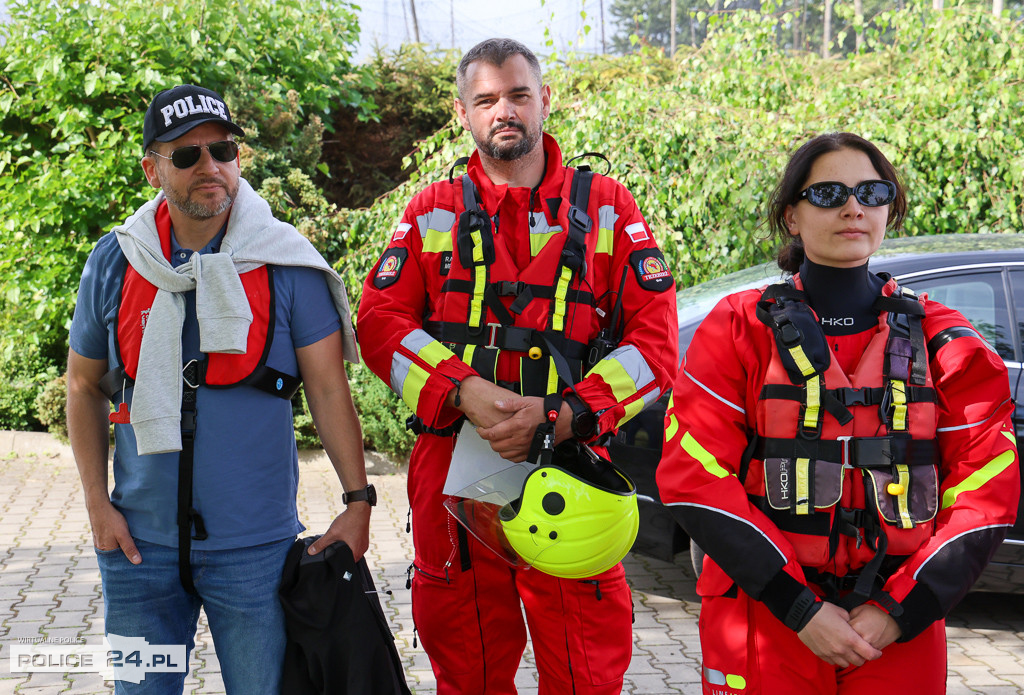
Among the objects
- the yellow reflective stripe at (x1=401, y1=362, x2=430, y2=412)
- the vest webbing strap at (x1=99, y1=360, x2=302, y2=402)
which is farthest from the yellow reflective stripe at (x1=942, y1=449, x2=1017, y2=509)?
the vest webbing strap at (x1=99, y1=360, x2=302, y2=402)

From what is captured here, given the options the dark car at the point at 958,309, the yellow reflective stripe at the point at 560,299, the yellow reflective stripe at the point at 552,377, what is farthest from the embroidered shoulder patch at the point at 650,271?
the dark car at the point at 958,309

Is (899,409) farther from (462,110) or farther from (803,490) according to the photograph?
(462,110)

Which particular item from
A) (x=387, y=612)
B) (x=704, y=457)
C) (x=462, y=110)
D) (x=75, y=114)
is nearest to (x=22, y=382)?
(x=75, y=114)

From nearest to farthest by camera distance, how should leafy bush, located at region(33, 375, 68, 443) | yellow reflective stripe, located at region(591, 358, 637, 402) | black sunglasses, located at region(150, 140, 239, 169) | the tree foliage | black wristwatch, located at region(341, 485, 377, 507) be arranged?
black sunglasses, located at region(150, 140, 239, 169), black wristwatch, located at region(341, 485, 377, 507), yellow reflective stripe, located at region(591, 358, 637, 402), the tree foliage, leafy bush, located at region(33, 375, 68, 443)

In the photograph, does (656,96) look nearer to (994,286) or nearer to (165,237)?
(994,286)

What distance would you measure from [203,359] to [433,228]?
816mm

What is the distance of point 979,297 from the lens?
167 inches

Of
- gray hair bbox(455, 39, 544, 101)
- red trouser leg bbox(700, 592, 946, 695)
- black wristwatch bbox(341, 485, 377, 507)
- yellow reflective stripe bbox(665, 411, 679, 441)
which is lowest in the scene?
red trouser leg bbox(700, 592, 946, 695)

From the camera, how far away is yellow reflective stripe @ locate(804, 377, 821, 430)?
2062 millimetres

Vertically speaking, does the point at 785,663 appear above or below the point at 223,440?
below

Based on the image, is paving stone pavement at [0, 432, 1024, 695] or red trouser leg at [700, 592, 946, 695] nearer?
red trouser leg at [700, 592, 946, 695]

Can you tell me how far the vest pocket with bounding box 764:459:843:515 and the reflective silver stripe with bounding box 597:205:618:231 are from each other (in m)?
1.01

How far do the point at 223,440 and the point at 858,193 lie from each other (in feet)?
5.37

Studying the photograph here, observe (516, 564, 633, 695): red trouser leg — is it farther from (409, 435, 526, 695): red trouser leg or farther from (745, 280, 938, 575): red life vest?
(745, 280, 938, 575): red life vest
